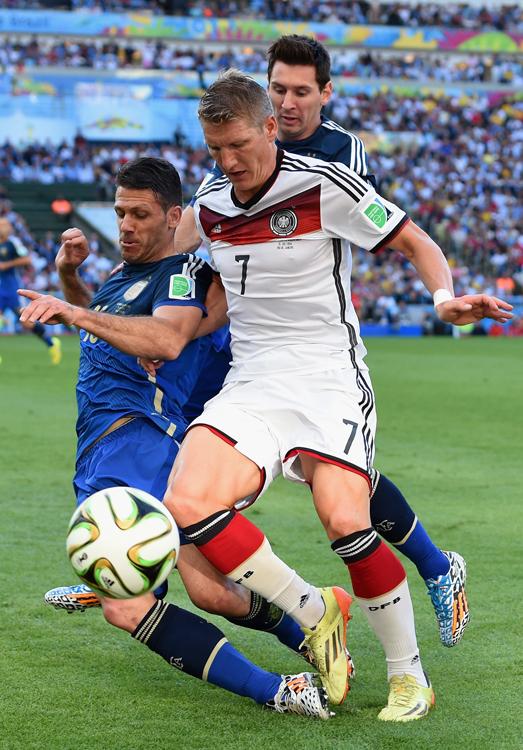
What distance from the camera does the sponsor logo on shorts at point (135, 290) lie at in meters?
3.56

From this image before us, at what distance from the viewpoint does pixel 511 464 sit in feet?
25.3

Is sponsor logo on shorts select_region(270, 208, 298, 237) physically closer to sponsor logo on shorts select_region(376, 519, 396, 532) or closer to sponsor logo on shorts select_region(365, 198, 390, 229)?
sponsor logo on shorts select_region(365, 198, 390, 229)

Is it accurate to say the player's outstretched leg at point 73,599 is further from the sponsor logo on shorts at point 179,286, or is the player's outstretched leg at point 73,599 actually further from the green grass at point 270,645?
the sponsor logo on shorts at point 179,286

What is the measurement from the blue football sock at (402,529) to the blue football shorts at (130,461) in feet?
2.90

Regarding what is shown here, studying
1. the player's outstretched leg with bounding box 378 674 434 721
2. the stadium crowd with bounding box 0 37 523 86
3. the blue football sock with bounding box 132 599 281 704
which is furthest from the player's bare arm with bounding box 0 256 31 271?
the stadium crowd with bounding box 0 37 523 86

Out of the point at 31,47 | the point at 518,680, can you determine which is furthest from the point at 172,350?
the point at 31,47

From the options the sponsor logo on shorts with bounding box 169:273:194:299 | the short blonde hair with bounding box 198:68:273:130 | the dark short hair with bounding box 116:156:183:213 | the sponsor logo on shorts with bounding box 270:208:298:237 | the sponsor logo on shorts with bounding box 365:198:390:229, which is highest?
the short blonde hair with bounding box 198:68:273:130

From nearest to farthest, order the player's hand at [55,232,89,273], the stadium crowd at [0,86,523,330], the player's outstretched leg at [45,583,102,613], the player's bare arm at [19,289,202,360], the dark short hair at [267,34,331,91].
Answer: the player's bare arm at [19,289,202,360] → the player's outstretched leg at [45,583,102,613] → the player's hand at [55,232,89,273] → the dark short hair at [267,34,331,91] → the stadium crowd at [0,86,523,330]

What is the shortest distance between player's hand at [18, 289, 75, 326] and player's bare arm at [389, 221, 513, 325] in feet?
4.02

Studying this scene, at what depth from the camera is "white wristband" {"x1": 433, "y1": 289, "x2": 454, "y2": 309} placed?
3.09 m

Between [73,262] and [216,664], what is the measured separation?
1.84m

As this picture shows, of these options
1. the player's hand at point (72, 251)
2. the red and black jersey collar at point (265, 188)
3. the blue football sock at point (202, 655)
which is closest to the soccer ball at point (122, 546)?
the blue football sock at point (202, 655)

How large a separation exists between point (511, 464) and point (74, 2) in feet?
121

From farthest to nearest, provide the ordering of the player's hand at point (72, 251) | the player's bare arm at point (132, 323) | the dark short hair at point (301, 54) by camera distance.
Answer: the dark short hair at point (301, 54) < the player's hand at point (72, 251) < the player's bare arm at point (132, 323)
